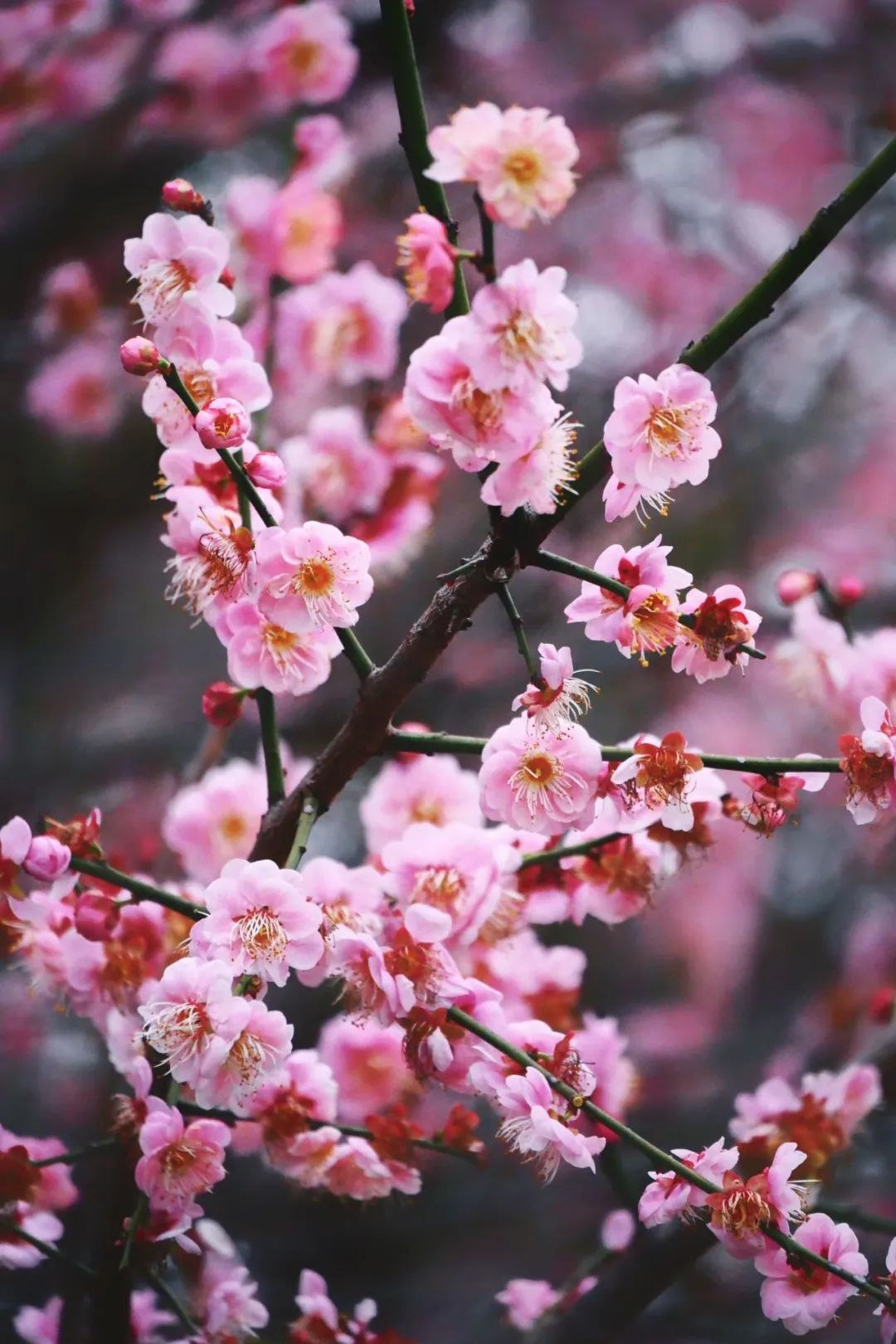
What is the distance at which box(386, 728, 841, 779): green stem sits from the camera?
0.54m

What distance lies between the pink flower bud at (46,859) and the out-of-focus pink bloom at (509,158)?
0.37 metres

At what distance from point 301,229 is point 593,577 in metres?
0.55

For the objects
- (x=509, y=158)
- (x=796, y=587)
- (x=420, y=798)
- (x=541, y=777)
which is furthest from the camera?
(x=796, y=587)

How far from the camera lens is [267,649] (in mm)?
587

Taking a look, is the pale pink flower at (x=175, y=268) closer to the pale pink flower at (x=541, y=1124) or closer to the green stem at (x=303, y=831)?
the green stem at (x=303, y=831)

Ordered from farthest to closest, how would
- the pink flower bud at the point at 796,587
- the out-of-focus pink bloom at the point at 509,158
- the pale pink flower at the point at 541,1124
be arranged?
the pink flower bud at the point at 796,587
the pale pink flower at the point at 541,1124
the out-of-focus pink bloom at the point at 509,158

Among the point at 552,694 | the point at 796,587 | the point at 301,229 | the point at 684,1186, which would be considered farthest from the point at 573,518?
the point at 684,1186

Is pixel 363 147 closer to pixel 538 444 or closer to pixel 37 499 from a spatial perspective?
pixel 37 499

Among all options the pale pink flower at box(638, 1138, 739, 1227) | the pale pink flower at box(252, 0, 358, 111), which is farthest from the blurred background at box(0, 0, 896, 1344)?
the pale pink flower at box(638, 1138, 739, 1227)

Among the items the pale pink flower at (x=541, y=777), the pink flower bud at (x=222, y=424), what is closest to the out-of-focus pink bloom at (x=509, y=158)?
the pink flower bud at (x=222, y=424)

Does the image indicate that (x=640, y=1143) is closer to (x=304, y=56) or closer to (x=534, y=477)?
(x=534, y=477)

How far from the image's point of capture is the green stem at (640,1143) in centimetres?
54

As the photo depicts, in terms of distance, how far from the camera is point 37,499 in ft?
2.92

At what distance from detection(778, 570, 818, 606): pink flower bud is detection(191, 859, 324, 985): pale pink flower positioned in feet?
1.83
